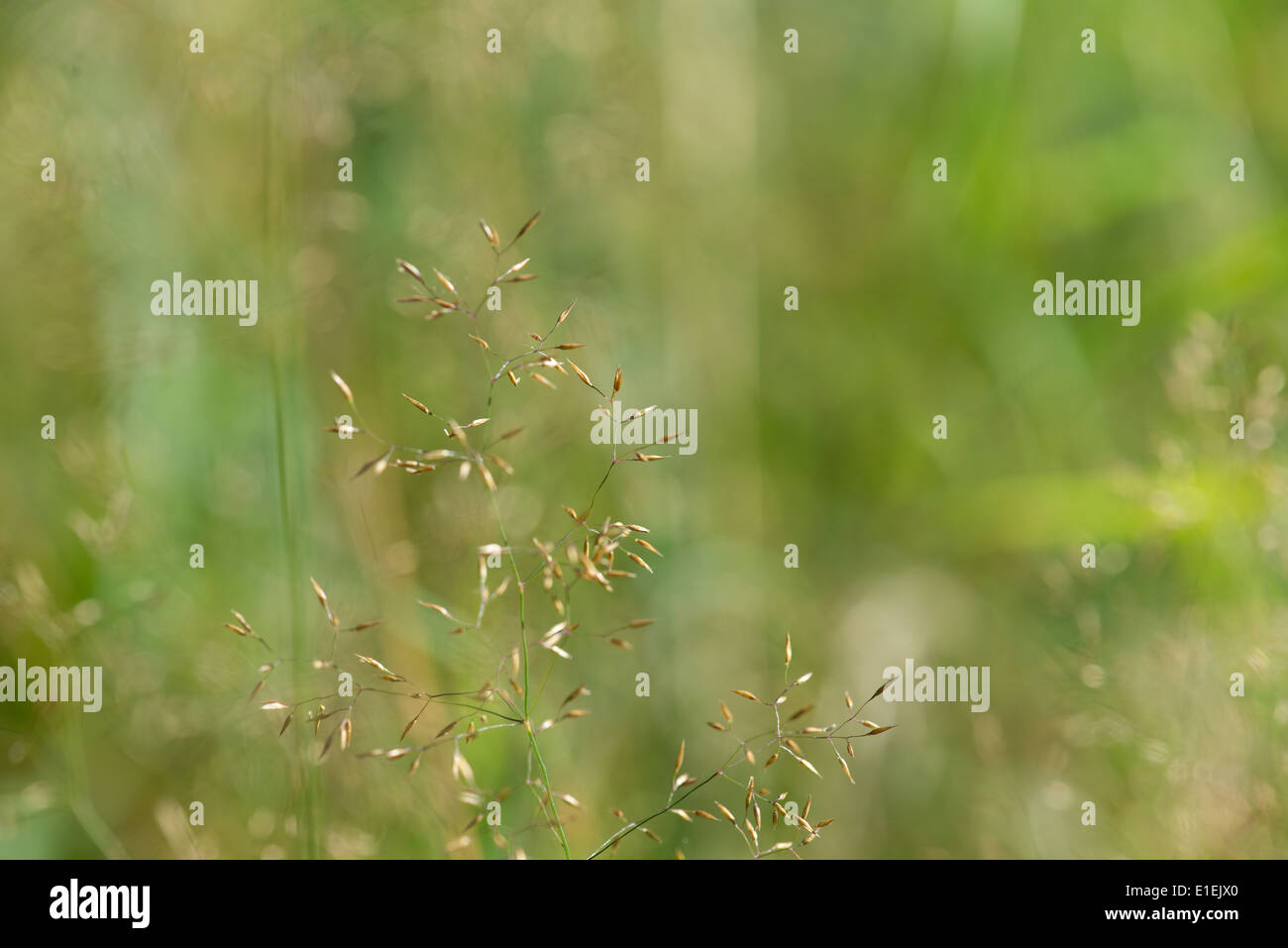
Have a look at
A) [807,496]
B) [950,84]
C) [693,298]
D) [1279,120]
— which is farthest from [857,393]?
[1279,120]

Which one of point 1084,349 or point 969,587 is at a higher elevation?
point 1084,349

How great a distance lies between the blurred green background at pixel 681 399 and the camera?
203 cm

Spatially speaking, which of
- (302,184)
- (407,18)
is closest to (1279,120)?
(407,18)

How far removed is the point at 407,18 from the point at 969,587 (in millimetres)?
2164

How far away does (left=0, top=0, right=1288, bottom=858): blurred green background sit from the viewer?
2.03 meters

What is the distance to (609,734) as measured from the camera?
2.16 meters

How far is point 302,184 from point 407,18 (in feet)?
1.78

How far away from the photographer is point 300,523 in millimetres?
1956

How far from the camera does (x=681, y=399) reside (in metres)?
2.37
